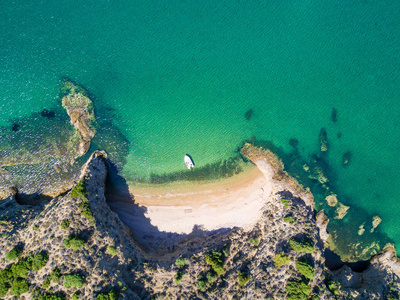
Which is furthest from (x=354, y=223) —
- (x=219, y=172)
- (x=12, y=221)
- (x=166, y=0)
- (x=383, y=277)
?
(x=12, y=221)

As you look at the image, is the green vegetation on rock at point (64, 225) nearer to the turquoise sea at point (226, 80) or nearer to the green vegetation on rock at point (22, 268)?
the green vegetation on rock at point (22, 268)

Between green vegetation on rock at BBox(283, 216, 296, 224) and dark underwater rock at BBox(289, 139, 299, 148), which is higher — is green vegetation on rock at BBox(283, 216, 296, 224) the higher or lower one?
the lower one

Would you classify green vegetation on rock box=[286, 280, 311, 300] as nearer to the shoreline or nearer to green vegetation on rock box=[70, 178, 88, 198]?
the shoreline

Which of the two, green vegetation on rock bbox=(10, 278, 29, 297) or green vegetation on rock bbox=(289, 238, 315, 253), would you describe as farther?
green vegetation on rock bbox=(289, 238, 315, 253)

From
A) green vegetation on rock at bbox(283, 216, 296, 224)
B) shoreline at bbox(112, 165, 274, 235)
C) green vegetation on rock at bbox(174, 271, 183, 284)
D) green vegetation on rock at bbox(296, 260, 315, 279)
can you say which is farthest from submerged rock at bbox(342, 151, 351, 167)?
green vegetation on rock at bbox(174, 271, 183, 284)

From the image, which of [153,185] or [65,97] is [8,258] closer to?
[153,185]

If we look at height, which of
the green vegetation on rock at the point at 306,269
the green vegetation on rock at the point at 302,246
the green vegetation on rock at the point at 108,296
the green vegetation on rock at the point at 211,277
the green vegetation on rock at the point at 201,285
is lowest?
the green vegetation on rock at the point at 108,296

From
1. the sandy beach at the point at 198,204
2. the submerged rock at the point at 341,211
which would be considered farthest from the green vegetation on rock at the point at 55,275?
the submerged rock at the point at 341,211
